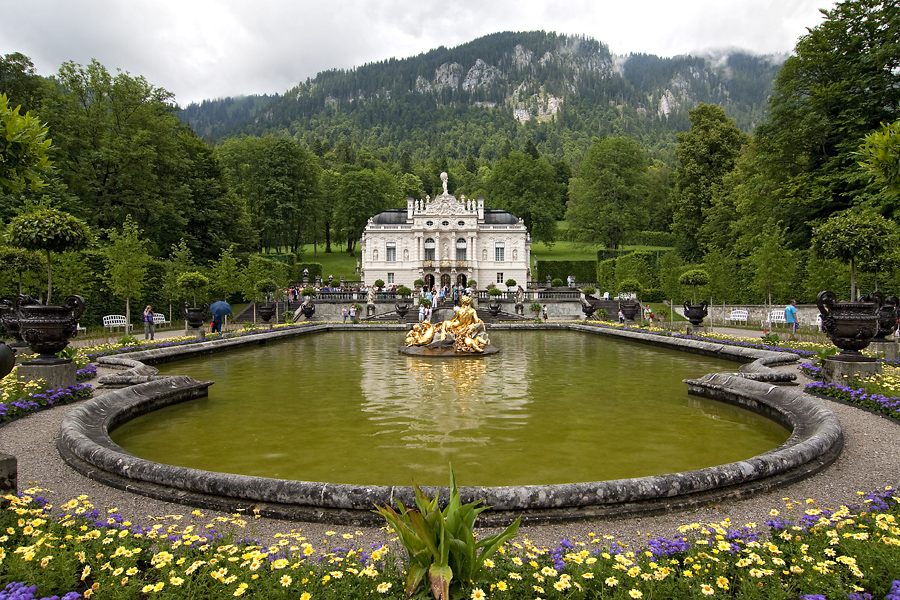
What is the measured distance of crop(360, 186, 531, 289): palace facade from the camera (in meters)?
59.1

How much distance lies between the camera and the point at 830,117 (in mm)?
29719

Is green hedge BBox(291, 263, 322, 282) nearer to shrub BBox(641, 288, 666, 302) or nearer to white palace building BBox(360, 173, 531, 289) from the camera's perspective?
white palace building BBox(360, 173, 531, 289)

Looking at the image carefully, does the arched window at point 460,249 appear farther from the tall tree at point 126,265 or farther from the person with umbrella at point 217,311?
the tall tree at point 126,265

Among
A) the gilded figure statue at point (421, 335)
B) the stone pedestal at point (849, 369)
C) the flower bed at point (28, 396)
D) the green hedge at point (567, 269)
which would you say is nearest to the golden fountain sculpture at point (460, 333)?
the gilded figure statue at point (421, 335)

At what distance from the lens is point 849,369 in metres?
9.89


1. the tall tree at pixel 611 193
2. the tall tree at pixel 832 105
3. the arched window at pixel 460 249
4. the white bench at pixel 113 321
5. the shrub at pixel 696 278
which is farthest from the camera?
the tall tree at pixel 611 193

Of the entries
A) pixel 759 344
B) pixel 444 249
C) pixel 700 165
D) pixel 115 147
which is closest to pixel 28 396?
pixel 759 344

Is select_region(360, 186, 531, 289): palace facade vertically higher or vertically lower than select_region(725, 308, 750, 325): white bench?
higher

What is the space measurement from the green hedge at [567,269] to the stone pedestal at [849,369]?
176 feet

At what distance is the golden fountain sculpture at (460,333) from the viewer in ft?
58.4

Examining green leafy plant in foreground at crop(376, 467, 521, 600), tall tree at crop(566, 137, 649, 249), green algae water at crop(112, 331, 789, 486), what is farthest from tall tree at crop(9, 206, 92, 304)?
tall tree at crop(566, 137, 649, 249)

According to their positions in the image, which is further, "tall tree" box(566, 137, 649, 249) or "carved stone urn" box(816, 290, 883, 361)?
"tall tree" box(566, 137, 649, 249)

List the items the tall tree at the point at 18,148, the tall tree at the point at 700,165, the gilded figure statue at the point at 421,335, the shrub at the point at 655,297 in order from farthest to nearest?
1. the tall tree at the point at 700,165
2. the shrub at the point at 655,297
3. the gilded figure statue at the point at 421,335
4. the tall tree at the point at 18,148

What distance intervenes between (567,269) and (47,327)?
58.8 metres
